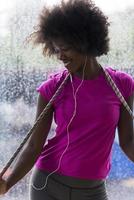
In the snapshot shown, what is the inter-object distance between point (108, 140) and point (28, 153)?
20cm

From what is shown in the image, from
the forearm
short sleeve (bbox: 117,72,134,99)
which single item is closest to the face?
short sleeve (bbox: 117,72,134,99)

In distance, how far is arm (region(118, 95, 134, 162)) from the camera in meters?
1.01

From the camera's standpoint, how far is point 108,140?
0.98m

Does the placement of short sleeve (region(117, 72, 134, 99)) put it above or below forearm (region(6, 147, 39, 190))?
above

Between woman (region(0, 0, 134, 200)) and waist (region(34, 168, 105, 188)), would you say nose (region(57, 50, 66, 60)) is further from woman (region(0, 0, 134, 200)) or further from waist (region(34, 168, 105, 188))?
waist (region(34, 168, 105, 188))

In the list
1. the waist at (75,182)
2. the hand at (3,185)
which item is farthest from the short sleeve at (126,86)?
the hand at (3,185)

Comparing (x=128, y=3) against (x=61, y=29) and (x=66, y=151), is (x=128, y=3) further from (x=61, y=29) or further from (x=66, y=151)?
(x=66, y=151)

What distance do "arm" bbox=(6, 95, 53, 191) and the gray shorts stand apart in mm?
41

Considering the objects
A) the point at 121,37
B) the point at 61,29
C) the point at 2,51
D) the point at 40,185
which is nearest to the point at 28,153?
the point at 40,185

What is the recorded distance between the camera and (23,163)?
1.02m

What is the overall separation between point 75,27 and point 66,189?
15.0 inches

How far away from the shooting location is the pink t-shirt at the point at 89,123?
0.96m

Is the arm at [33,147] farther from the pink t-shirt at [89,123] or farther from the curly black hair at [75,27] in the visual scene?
the curly black hair at [75,27]

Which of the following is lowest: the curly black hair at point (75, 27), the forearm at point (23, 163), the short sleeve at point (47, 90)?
the forearm at point (23, 163)
